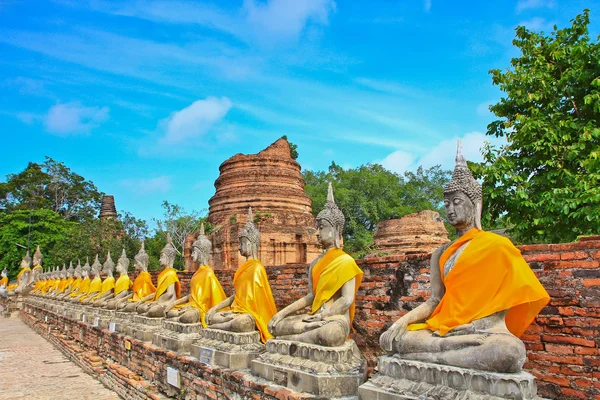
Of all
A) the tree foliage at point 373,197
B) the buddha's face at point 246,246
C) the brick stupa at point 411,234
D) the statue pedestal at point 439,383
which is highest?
the tree foliage at point 373,197

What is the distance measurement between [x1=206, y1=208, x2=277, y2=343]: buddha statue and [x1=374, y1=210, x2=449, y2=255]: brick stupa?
13.7m

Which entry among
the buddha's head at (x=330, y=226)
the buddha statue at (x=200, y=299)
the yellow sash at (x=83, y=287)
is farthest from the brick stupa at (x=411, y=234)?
the buddha's head at (x=330, y=226)

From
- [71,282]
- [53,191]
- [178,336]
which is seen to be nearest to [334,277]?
[178,336]

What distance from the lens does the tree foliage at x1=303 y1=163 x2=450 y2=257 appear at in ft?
110

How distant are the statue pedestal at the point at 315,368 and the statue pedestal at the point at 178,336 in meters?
2.40

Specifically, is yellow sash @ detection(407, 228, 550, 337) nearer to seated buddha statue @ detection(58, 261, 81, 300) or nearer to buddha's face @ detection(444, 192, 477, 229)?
buddha's face @ detection(444, 192, 477, 229)

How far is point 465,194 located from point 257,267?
3.66 meters

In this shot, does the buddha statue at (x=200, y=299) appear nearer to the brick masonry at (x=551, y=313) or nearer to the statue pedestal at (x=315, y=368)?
the brick masonry at (x=551, y=313)

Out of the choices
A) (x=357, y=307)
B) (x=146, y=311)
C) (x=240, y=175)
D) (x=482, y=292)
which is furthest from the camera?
(x=240, y=175)

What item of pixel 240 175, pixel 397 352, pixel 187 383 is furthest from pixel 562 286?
pixel 240 175

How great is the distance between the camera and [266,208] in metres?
23.7

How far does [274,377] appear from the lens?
502 centimetres

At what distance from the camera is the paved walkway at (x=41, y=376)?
Answer: 8.95 metres

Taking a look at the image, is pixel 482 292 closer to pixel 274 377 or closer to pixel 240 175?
pixel 274 377
